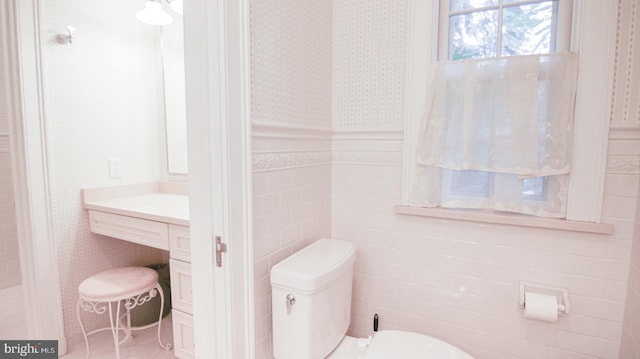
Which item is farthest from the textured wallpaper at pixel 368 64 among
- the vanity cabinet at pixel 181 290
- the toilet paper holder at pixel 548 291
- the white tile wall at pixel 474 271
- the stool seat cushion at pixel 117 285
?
the stool seat cushion at pixel 117 285

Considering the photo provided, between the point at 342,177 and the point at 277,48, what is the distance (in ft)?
2.37

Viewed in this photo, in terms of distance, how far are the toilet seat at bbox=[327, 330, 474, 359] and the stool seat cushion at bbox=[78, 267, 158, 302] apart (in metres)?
1.08

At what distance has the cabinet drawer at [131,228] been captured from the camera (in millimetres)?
1628

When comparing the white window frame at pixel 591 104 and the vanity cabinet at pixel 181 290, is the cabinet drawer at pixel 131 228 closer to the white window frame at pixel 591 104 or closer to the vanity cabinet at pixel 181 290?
the vanity cabinet at pixel 181 290

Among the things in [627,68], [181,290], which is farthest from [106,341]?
[627,68]

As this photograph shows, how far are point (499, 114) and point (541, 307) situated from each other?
0.77 metres

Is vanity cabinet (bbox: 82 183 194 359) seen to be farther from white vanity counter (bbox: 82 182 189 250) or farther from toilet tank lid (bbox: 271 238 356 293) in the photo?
toilet tank lid (bbox: 271 238 356 293)

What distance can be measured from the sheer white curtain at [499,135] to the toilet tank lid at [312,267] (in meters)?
0.45

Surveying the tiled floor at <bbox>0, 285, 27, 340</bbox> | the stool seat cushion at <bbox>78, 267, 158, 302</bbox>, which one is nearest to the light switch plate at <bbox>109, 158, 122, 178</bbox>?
the stool seat cushion at <bbox>78, 267, 158, 302</bbox>

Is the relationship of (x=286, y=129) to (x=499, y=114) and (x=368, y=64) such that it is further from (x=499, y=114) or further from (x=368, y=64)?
(x=499, y=114)

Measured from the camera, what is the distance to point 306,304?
3.53 ft

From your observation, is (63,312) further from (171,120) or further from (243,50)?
(243,50)

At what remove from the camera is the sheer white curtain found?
3.95 feet

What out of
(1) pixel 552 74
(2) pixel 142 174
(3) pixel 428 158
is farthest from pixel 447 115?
(2) pixel 142 174
